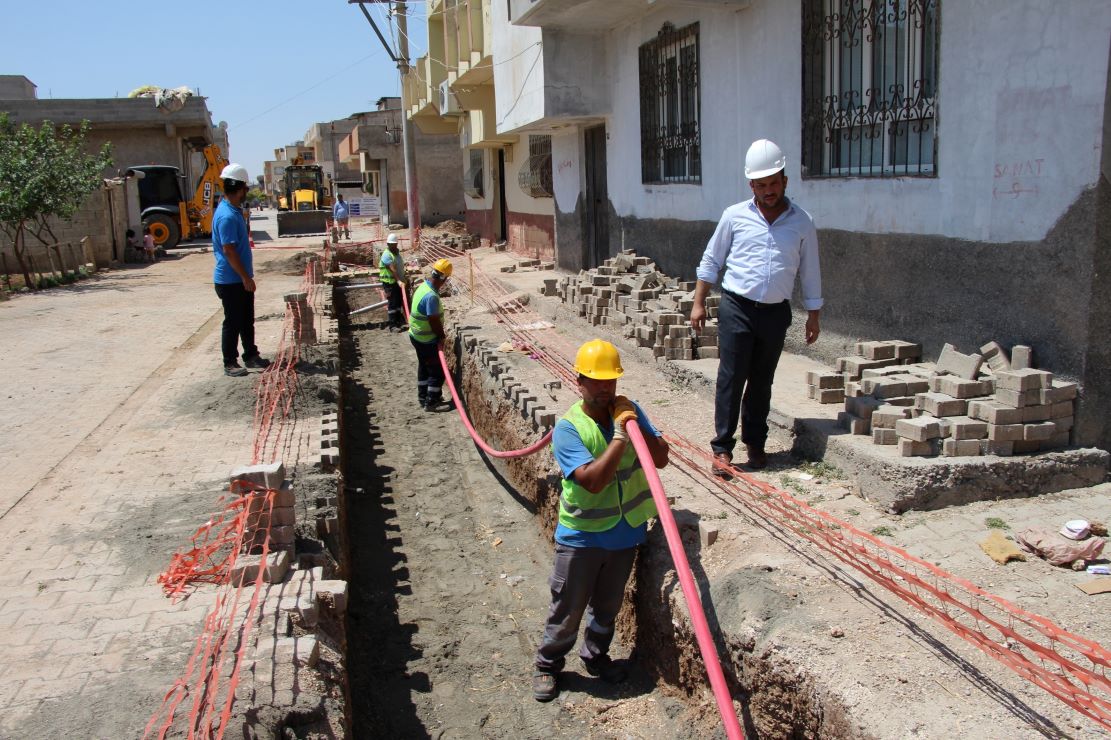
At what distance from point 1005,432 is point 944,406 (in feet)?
1.03

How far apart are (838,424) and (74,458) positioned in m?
5.48

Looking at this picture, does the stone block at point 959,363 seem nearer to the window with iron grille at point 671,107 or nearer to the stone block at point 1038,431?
the stone block at point 1038,431

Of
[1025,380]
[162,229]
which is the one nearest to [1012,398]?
[1025,380]

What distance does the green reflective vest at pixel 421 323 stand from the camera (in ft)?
31.3

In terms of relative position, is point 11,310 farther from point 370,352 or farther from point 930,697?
point 930,697

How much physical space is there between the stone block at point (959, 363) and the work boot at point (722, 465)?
4.44 feet

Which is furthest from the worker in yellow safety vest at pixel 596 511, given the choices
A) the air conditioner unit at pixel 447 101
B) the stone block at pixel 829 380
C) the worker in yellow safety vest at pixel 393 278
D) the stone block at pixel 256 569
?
the air conditioner unit at pixel 447 101

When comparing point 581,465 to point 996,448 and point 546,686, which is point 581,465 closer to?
point 546,686

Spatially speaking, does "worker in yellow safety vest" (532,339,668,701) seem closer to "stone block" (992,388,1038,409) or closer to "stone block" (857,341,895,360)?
"stone block" (992,388,1038,409)

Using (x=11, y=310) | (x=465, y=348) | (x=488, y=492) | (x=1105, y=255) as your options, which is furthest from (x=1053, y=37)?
(x=11, y=310)

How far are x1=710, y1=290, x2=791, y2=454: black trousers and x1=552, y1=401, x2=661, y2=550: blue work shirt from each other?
3.02 ft

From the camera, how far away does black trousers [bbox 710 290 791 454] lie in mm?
4602

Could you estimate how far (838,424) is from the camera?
499cm

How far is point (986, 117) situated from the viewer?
503 cm
